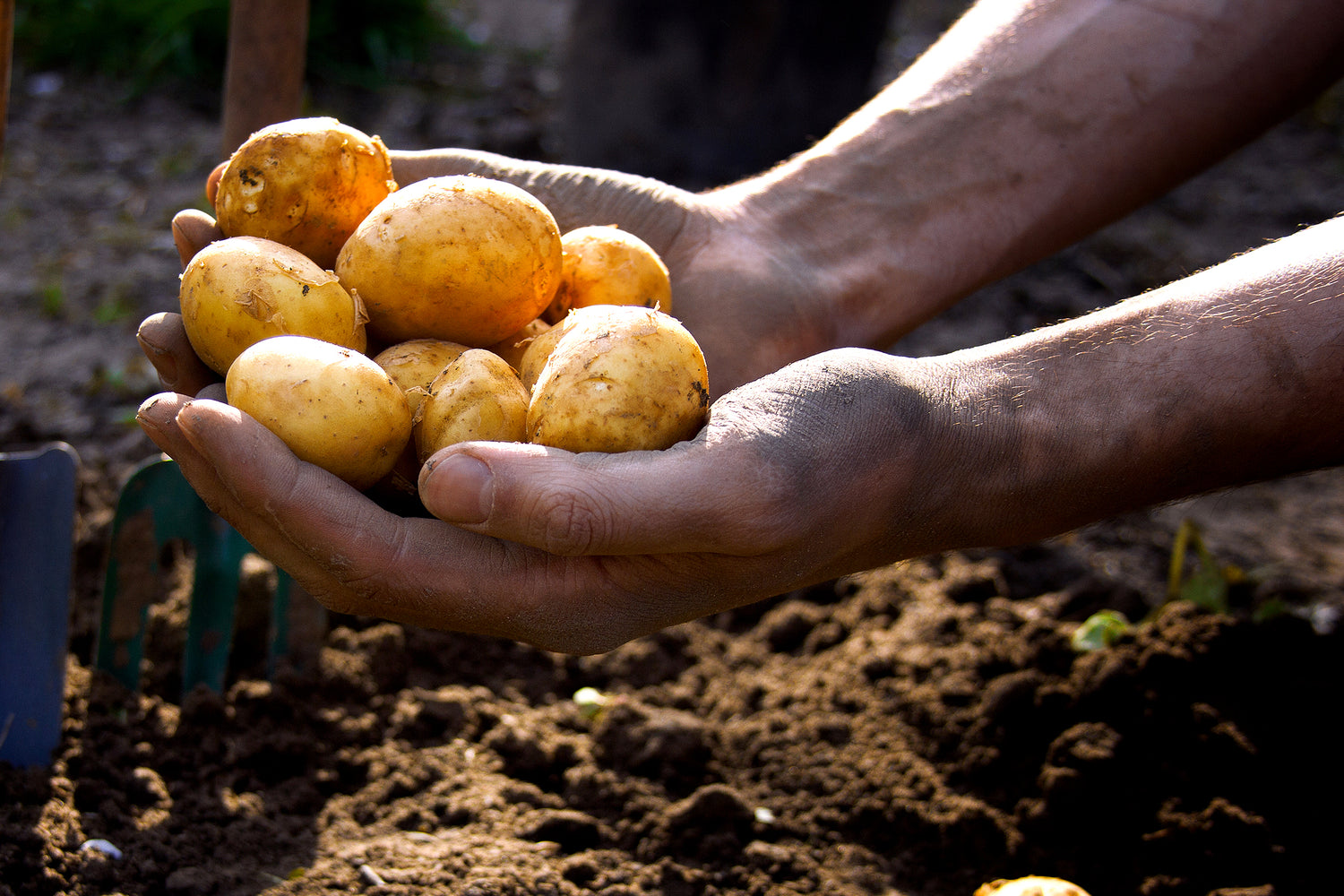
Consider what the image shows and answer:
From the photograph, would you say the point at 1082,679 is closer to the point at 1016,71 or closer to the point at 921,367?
the point at 921,367

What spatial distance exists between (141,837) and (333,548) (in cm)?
93

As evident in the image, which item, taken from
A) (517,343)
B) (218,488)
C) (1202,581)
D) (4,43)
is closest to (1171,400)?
(517,343)

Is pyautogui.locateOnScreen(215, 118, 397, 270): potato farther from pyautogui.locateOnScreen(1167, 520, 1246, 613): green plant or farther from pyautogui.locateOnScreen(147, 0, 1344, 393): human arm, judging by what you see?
pyautogui.locateOnScreen(1167, 520, 1246, 613): green plant

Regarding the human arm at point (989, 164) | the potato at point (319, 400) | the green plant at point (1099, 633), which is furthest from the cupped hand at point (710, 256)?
the green plant at point (1099, 633)

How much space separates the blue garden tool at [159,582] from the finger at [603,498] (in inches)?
50.5

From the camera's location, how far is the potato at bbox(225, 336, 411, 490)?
147 centimetres

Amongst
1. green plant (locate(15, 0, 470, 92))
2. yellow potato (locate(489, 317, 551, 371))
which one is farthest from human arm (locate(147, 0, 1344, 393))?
green plant (locate(15, 0, 470, 92))

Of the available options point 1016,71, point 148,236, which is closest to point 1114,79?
point 1016,71

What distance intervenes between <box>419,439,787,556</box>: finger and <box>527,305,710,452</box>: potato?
0.09 meters

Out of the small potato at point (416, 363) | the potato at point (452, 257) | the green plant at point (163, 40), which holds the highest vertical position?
the green plant at point (163, 40)

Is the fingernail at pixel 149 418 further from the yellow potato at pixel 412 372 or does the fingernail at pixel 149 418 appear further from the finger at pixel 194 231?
the finger at pixel 194 231

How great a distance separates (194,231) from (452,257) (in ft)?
1.81

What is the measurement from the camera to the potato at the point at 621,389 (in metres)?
1.47

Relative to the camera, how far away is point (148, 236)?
4453 millimetres
